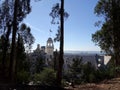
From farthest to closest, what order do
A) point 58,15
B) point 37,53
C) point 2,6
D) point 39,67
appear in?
point 37,53
point 39,67
point 2,6
point 58,15

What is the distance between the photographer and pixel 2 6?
797 inches

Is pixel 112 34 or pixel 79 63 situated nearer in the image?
pixel 112 34

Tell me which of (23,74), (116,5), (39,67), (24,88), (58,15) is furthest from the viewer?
(39,67)

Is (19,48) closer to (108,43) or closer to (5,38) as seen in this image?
(5,38)

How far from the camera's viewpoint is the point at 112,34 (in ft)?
75.1

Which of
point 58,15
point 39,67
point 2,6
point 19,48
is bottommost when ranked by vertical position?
point 39,67

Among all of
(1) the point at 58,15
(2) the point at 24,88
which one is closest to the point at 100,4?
(1) the point at 58,15

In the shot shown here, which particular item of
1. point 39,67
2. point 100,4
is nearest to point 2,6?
point 100,4

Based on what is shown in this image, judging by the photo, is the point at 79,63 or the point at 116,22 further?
the point at 79,63

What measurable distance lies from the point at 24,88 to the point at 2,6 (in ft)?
36.1

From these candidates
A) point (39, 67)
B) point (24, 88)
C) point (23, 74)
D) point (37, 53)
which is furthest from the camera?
point (37, 53)

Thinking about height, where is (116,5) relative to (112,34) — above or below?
above

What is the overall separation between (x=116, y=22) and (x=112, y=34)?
124 centimetres

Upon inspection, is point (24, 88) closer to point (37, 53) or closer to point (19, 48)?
point (19, 48)
